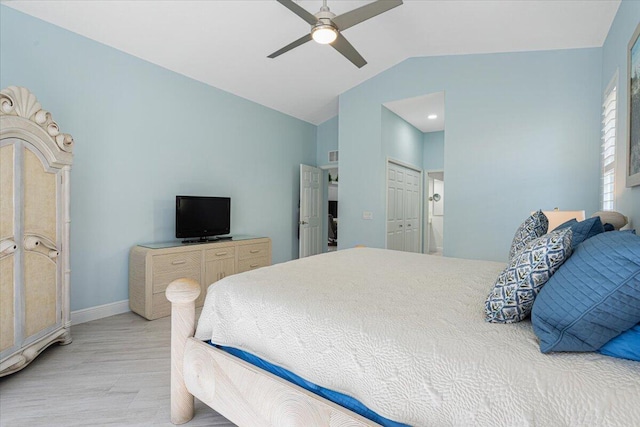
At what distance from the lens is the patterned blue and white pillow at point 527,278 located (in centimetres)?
98

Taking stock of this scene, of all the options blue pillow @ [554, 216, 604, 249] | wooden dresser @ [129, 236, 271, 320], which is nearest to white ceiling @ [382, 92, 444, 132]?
wooden dresser @ [129, 236, 271, 320]

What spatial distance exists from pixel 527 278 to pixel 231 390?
1.22 m

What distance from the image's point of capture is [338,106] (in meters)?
5.34

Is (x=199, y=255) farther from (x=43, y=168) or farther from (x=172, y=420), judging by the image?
(x=172, y=420)

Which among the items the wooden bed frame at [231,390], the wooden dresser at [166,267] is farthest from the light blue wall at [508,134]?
the wooden bed frame at [231,390]

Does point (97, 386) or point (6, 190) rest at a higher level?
point (6, 190)

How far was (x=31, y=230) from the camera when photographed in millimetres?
2127

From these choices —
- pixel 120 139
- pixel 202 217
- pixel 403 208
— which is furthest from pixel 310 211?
pixel 120 139

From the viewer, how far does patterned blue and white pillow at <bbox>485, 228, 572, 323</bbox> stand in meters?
0.98

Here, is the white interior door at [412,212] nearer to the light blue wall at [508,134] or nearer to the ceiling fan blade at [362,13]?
the light blue wall at [508,134]

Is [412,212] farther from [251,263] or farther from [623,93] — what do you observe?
[623,93]

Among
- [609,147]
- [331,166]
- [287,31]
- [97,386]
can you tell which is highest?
[287,31]

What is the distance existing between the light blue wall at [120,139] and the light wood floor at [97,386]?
82 cm

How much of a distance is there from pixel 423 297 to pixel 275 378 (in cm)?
68
